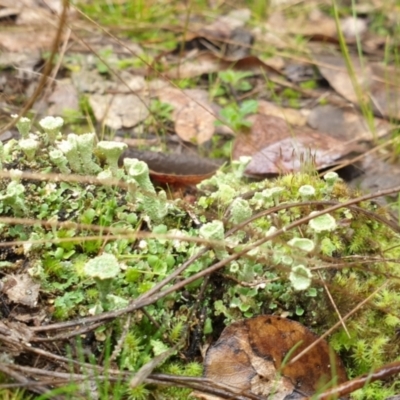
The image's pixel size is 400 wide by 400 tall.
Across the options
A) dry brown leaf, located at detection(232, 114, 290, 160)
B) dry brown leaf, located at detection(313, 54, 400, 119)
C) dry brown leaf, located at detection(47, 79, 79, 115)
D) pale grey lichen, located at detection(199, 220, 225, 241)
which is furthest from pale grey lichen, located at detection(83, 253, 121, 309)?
dry brown leaf, located at detection(313, 54, 400, 119)

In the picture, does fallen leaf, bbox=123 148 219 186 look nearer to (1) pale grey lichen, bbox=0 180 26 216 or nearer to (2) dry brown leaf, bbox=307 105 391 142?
(1) pale grey lichen, bbox=0 180 26 216

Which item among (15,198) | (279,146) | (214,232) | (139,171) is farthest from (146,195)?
(279,146)

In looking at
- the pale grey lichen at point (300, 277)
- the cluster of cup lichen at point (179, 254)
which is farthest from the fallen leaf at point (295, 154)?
the pale grey lichen at point (300, 277)

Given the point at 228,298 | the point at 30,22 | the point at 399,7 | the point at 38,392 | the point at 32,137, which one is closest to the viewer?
the point at 38,392

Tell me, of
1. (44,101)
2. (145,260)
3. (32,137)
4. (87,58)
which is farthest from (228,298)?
(87,58)

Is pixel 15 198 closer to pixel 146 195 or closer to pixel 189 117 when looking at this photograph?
pixel 146 195

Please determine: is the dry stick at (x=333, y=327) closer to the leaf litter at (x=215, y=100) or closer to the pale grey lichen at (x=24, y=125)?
the leaf litter at (x=215, y=100)

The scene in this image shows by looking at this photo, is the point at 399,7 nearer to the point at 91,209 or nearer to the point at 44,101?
the point at 44,101
